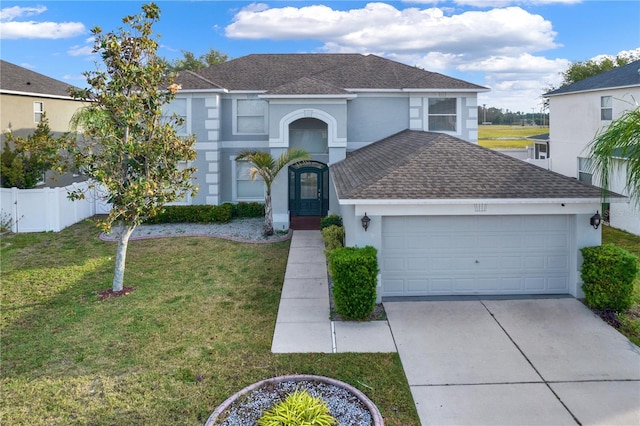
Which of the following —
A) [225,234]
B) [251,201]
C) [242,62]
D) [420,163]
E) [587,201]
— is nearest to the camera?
[587,201]

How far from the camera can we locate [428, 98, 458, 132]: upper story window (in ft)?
62.5

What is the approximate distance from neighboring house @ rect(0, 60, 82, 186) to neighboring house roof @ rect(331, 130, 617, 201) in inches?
686

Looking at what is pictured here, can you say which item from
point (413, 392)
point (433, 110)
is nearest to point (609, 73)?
point (433, 110)

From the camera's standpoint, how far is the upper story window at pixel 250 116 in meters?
19.7

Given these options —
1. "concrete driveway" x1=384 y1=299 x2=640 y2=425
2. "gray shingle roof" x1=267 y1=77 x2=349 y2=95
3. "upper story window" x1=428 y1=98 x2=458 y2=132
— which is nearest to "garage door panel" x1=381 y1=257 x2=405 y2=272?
"concrete driveway" x1=384 y1=299 x2=640 y2=425

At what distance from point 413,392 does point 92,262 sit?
10824 mm

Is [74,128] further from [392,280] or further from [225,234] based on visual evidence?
[392,280]

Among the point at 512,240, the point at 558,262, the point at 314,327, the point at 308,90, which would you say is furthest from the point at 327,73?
the point at 314,327

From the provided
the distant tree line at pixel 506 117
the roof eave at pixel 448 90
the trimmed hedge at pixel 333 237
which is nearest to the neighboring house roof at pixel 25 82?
the trimmed hedge at pixel 333 237

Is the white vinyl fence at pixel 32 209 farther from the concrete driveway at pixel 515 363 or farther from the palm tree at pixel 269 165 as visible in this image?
the concrete driveway at pixel 515 363

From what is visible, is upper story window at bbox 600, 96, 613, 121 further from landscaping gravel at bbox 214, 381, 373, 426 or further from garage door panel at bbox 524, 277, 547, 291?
landscaping gravel at bbox 214, 381, 373, 426

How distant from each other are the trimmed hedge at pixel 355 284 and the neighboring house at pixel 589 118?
12.0 m

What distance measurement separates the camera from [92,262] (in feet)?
44.0

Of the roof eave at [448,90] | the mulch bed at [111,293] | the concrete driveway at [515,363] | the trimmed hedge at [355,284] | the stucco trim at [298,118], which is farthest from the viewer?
the roof eave at [448,90]
